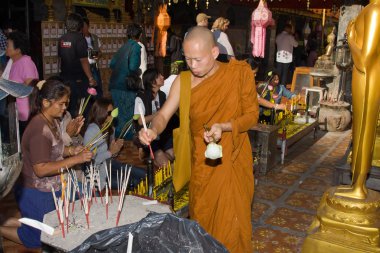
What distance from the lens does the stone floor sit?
3.37 meters

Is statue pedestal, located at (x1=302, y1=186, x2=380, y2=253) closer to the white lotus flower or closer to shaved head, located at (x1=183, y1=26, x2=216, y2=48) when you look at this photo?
the white lotus flower

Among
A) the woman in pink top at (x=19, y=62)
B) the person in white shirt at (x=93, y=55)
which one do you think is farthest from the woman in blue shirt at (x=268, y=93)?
the woman in pink top at (x=19, y=62)

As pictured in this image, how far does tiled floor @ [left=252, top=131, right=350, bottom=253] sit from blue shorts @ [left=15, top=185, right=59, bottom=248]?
160cm

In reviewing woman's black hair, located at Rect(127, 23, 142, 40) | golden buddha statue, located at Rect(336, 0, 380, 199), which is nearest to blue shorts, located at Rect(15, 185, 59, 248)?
golden buddha statue, located at Rect(336, 0, 380, 199)

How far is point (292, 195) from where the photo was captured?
169 inches

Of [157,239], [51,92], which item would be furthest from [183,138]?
[157,239]

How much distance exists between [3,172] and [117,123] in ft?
14.1

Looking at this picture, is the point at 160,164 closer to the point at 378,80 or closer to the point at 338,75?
the point at 378,80

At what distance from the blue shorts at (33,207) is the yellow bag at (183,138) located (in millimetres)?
855

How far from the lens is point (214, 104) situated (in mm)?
2650

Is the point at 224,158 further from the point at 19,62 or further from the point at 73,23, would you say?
the point at 73,23

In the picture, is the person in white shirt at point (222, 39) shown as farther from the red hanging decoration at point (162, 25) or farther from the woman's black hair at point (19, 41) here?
the woman's black hair at point (19, 41)

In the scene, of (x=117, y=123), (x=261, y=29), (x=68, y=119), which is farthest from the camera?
(x=261, y=29)

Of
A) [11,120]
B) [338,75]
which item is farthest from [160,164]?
[338,75]
